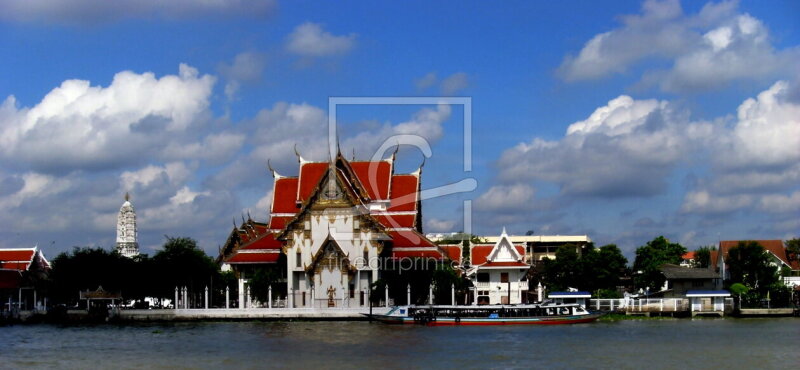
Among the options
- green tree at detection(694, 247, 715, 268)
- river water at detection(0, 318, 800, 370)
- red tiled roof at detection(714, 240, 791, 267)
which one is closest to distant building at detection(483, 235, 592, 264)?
green tree at detection(694, 247, 715, 268)

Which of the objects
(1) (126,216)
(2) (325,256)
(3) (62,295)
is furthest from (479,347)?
(1) (126,216)

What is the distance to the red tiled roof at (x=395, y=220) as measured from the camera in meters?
68.1

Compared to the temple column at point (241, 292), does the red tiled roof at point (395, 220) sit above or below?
above

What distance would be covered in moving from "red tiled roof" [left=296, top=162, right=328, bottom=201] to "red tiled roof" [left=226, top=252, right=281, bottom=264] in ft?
15.4

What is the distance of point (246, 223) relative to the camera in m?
77.2

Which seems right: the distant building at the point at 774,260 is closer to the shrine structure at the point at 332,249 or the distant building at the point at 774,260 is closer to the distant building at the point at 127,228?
the shrine structure at the point at 332,249

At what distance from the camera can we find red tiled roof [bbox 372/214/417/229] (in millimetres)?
68125

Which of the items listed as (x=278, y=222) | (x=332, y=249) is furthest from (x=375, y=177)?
(x=332, y=249)

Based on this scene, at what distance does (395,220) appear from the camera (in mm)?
68688

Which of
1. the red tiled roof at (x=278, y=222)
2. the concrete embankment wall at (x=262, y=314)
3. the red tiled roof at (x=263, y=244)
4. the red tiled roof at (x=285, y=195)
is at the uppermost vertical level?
the red tiled roof at (x=285, y=195)

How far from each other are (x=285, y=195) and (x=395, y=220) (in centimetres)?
793

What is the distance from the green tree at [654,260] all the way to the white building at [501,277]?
40.4 feet

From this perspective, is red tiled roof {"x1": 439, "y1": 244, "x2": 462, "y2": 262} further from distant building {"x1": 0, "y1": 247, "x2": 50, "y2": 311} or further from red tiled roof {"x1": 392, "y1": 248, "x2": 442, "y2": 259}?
distant building {"x1": 0, "y1": 247, "x2": 50, "y2": 311}

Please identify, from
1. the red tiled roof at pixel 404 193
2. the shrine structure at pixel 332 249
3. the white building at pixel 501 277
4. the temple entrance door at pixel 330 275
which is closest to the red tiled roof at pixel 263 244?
the shrine structure at pixel 332 249
